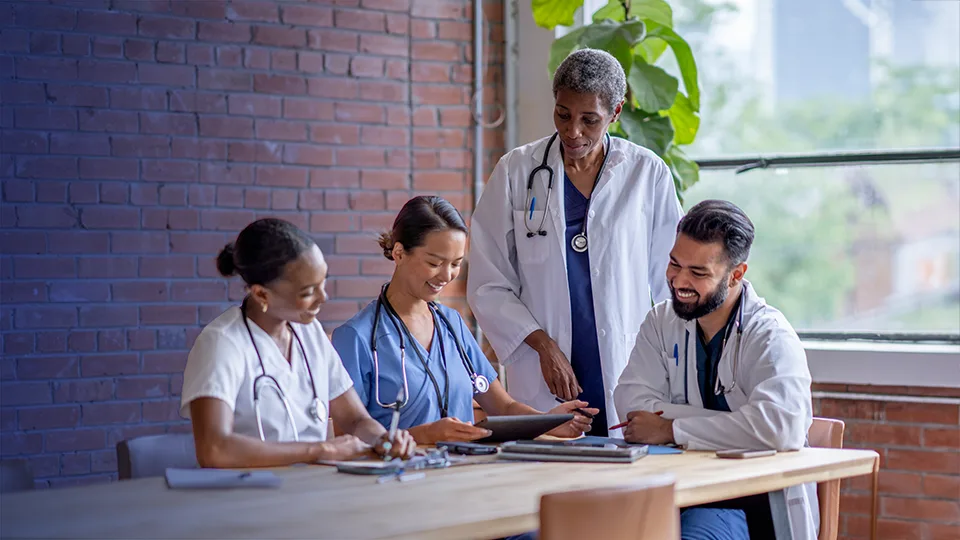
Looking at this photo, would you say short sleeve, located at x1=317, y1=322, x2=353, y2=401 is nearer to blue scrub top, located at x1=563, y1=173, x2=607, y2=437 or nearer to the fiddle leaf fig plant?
blue scrub top, located at x1=563, y1=173, x2=607, y2=437

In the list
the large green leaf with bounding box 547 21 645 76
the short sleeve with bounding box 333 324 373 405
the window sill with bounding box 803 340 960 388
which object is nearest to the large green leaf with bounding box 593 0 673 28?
the large green leaf with bounding box 547 21 645 76

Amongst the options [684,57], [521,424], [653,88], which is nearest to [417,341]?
[521,424]

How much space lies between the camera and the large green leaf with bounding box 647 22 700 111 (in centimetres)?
405

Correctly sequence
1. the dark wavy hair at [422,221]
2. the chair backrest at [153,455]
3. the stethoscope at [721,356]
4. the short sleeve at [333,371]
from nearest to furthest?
1. the chair backrest at [153,455]
2. the short sleeve at [333,371]
3. the stethoscope at [721,356]
4. the dark wavy hair at [422,221]

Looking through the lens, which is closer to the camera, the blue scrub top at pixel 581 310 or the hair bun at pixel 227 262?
the hair bun at pixel 227 262

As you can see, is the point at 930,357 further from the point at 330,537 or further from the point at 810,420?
the point at 330,537

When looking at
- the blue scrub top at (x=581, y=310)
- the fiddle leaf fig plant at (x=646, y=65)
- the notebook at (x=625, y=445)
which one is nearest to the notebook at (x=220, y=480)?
the notebook at (x=625, y=445)

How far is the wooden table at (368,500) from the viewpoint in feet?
5.75

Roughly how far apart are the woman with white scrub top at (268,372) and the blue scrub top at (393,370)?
0.68 ft

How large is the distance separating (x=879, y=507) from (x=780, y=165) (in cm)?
135

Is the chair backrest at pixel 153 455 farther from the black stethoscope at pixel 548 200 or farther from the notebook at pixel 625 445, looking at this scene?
the black stethoscope at pixel 548 200

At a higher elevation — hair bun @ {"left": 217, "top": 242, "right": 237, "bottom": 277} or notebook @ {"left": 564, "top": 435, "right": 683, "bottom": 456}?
hair bun @ {"left": 217, "top": 242, "right": 237, "bottom": 277}

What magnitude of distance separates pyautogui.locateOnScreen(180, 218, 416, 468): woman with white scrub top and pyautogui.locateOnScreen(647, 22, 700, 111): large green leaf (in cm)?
214

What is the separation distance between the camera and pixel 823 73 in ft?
13.8
